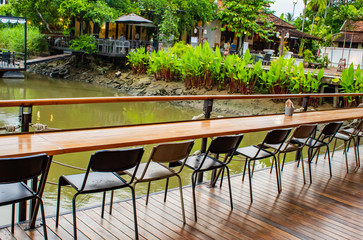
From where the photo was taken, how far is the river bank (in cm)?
1282

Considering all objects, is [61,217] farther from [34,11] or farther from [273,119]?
[34,11]

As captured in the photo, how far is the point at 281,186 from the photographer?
425 centimetres

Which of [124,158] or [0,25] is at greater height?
[0,25]

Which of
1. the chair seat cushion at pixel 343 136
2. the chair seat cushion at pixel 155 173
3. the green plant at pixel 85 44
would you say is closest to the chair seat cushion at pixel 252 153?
the chair seat cushion at pixel 155 173

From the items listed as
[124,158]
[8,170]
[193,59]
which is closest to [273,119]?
[124,158]

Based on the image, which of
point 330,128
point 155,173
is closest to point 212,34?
point 330,128

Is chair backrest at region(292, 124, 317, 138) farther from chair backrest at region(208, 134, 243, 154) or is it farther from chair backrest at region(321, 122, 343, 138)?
chair backrest at region(208, 134, 243, 154)

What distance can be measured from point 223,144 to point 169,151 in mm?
613

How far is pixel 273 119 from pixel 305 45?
24288 mm

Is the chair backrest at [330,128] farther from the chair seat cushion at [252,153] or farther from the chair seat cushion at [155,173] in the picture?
the chair seat cushion at [155,173]

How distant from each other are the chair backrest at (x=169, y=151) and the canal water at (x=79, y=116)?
2.28 m

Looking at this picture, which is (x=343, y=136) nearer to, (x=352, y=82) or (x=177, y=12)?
(x=352, y=82)

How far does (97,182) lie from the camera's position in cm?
273

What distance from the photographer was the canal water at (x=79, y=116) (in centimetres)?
531
